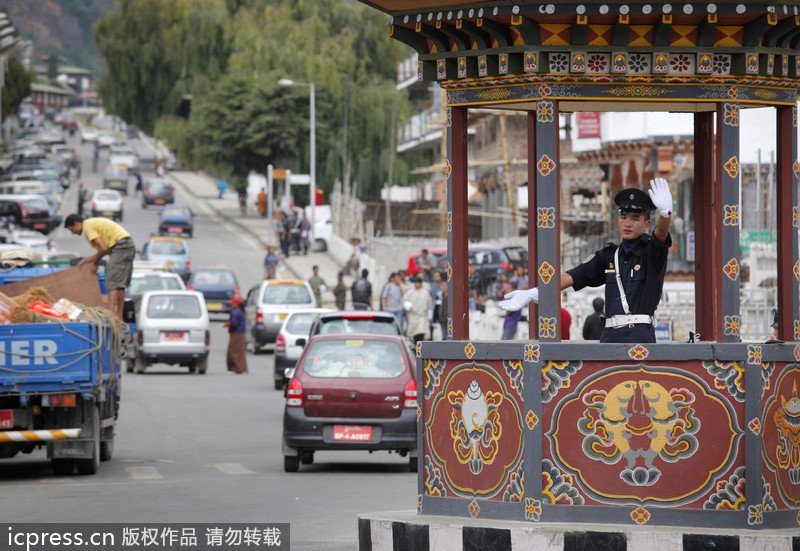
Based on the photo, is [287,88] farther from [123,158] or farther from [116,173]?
[123,158]

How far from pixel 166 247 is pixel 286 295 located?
18.6 m

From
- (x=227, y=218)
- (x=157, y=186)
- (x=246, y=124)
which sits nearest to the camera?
(x=246, y=124)

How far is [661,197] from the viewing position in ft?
32.2

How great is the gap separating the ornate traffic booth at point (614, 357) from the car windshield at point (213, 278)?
124 ft

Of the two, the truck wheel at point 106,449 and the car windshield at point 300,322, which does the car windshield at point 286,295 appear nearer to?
the car windshield at point 300,322

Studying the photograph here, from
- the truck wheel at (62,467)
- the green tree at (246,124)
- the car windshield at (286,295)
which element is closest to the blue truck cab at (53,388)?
the truck wheel at (62,467)

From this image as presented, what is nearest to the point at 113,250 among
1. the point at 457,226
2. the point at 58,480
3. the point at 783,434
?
the point at 58,480

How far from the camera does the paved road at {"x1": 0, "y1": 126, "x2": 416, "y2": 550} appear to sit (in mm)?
13875

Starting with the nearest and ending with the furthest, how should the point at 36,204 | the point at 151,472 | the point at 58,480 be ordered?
the point at 58,480 < the point at 151,472 < the point at 36,204

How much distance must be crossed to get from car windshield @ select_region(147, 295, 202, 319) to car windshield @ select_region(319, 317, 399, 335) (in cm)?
980

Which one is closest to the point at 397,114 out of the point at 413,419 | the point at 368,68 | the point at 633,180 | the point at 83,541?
the point at 368,68

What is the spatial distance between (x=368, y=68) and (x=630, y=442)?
253 ft

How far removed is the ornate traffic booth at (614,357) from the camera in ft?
31.6

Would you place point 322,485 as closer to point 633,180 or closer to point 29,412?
point 29,412
